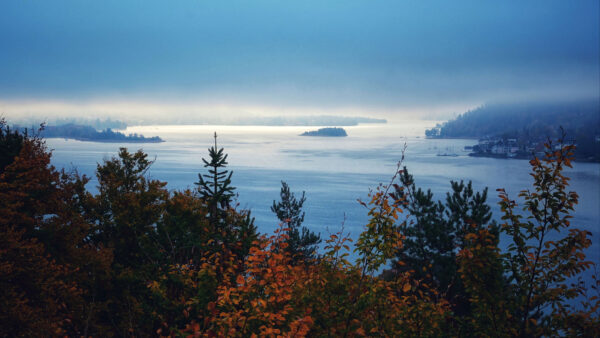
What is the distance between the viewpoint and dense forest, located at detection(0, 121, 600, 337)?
474 cm

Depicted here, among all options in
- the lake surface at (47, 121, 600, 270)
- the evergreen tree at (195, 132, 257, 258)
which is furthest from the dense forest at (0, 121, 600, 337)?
the lake surface at (47, 121, 600, 270)

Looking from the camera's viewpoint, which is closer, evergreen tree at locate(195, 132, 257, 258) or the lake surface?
evergreen tree at locate(195, 132, 257, 258)

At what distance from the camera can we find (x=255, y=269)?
4984 millimetres

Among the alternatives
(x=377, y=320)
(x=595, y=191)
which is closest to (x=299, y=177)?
(x=595, y=191)

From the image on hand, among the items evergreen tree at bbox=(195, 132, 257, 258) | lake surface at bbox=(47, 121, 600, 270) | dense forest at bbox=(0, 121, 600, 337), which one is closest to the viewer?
dense forest at bbox=(0, 121, 600, 337)

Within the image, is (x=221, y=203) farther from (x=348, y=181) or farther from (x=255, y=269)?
(x=348, y=181)

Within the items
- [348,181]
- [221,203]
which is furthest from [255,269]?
[348,181]

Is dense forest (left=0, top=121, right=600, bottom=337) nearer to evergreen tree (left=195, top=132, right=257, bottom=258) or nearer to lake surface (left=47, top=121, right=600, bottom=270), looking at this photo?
evergreen tree (left=195, top=132, right=257, bottom=258)

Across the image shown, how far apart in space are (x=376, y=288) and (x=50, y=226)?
37.2 feet

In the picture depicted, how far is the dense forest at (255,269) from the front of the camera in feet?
15.6

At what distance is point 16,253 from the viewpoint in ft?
33.1

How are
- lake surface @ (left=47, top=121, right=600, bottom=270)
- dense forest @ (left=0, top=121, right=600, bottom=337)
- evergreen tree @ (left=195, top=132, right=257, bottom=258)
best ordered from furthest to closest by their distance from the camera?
lake surface @ (left=47, top=121, right=600, bottom=270)
evergreen tree @ (left=195, top=132, right=257, bottom=258)
dense forest @ (left=0, top=121, right=600, bottom=337)

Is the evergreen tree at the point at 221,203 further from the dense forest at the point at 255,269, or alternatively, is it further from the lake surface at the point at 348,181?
the lake surface at the point at 348,181

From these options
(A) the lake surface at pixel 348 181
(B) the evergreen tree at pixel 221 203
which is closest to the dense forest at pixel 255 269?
(B) the evergreen tree at pixel 221 203
